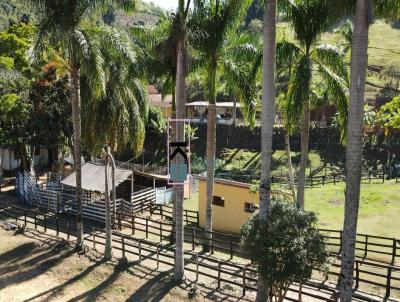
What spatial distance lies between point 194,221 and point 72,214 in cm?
758

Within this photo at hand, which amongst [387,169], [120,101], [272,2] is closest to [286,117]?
[272,2]

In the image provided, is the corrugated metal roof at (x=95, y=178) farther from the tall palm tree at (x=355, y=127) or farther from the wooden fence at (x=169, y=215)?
the tall palm tree at (x=355, y=127)

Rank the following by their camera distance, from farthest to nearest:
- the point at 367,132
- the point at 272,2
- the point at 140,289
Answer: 1. the point at 367,132
2. the point at 140,289
3. the point at 272,2

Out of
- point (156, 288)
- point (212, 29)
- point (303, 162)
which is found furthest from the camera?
point (212, 29)

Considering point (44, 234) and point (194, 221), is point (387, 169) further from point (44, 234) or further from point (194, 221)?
point (44, 234)

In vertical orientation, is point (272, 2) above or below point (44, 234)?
above

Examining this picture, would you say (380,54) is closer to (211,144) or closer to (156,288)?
(211,144)

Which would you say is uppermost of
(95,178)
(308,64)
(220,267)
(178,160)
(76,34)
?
(76,34)

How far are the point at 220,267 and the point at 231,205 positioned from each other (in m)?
9.29

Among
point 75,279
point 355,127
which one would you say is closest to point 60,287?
point 75,279

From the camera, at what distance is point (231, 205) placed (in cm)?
2411

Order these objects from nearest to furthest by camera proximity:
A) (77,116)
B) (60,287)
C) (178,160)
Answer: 1. (178,160)
2. (60,287)
3. (77,116)

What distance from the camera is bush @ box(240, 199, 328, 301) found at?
414 inches

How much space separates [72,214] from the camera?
26812mm
